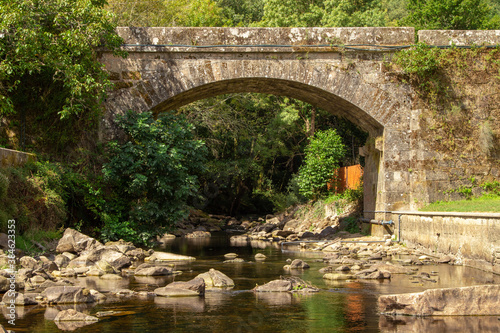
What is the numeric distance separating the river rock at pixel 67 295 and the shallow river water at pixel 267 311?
0.20 meters

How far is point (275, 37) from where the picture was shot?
43.0 feet

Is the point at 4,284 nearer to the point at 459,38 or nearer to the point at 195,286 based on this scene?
the point at 195,286

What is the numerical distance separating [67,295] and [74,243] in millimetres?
3930

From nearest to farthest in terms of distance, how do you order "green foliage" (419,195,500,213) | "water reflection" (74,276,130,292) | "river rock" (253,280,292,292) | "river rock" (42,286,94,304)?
1. "river rock" (42,286,94,304)
2. "river rock" (253,280,292,292)
3. "water reflection" (74,276,130,292)
4. "green foliage" (419,195,500,213)

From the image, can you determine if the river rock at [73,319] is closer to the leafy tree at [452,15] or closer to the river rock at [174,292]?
the river rock at [174,292]

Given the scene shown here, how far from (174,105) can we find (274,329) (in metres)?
10.2

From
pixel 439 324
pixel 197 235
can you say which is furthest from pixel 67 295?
pixel 197 235

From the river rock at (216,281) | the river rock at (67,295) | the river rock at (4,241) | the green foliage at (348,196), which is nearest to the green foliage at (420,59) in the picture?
the green foliage at (348,196)

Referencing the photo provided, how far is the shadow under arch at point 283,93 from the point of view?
13367 mm

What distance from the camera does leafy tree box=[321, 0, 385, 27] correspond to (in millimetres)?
25172

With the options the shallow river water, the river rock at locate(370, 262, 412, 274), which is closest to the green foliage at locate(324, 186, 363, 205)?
the river rock at locate(370, 262, 412, 274)

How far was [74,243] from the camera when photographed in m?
→ 10.1

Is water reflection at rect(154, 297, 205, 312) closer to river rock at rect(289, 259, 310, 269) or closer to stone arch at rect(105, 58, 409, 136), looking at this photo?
river rock at rect(289, 259, 310, 269)

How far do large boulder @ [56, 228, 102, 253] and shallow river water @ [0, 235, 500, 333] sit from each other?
1863 millimetres
